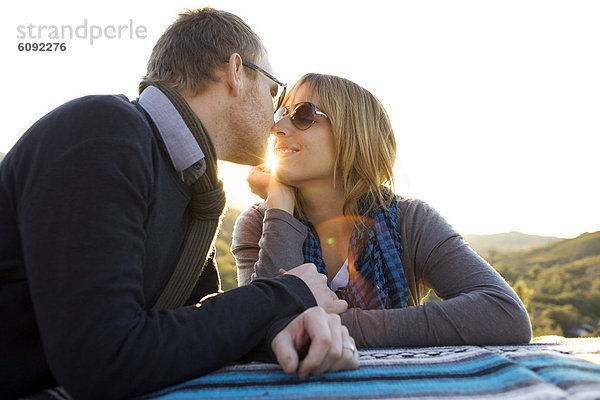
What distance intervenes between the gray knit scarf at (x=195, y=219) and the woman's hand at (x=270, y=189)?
1046 mm

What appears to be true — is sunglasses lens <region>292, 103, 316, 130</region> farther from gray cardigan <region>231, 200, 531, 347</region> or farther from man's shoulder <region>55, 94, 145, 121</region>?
man's shoulder <region>55, 94, 145, 121</region>

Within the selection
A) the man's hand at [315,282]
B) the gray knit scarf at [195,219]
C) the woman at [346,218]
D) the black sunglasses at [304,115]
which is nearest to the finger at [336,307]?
the man's hand at [315,282]

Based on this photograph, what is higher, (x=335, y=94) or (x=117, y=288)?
(x=335, y=94)

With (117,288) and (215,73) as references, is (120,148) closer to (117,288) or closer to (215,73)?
(117,288)

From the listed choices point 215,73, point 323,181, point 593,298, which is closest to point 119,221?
point 215,73

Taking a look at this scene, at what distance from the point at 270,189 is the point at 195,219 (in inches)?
50.0

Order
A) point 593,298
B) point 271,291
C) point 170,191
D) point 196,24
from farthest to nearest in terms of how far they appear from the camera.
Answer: point 593,298, point 196,24, point 170,191, point 271,291

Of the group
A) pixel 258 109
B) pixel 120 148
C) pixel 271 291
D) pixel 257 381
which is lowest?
pixel 257 381

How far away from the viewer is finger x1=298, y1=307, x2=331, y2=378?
4.58 ft

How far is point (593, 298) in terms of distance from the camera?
52281 millimetres

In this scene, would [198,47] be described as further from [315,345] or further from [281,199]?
[315,345]

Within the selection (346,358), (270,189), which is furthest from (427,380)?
(270,189)

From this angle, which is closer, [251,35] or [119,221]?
[119,221]

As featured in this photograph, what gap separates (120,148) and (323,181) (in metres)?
2.13
